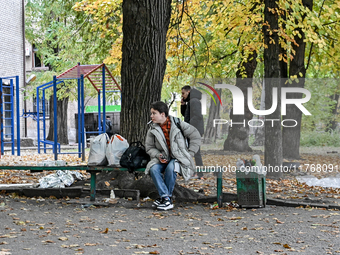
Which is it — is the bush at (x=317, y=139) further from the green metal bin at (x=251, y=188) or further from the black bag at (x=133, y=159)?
the black bag at (x=133, y=159)

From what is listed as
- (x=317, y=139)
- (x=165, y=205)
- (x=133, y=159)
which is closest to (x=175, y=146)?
(x=133, y=159)

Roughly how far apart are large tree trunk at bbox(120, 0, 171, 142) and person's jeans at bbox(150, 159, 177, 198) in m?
1.49

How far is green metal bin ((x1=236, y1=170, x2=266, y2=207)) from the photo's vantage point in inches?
293

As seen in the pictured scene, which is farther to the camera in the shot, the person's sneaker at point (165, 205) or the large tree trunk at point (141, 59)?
the large tree trunk at point (141, 59)

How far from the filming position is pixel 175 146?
7461 mm

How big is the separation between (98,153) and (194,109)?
2945mm

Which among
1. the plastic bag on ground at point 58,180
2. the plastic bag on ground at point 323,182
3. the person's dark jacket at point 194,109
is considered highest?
the person's dark jacket at point 194,109

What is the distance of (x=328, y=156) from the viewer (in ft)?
54.5

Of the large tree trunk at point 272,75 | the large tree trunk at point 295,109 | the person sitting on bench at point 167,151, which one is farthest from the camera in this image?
the large tree trunk at point 295,109

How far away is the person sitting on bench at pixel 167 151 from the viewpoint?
7398 mm

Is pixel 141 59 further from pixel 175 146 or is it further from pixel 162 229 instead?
pixel 162 229

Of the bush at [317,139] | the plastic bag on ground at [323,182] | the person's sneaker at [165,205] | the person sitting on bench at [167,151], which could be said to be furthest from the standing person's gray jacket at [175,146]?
the bush at [317,139]

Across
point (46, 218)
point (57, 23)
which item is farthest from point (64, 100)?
point (46, 218)

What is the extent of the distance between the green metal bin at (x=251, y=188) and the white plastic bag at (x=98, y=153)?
7.23 feet
